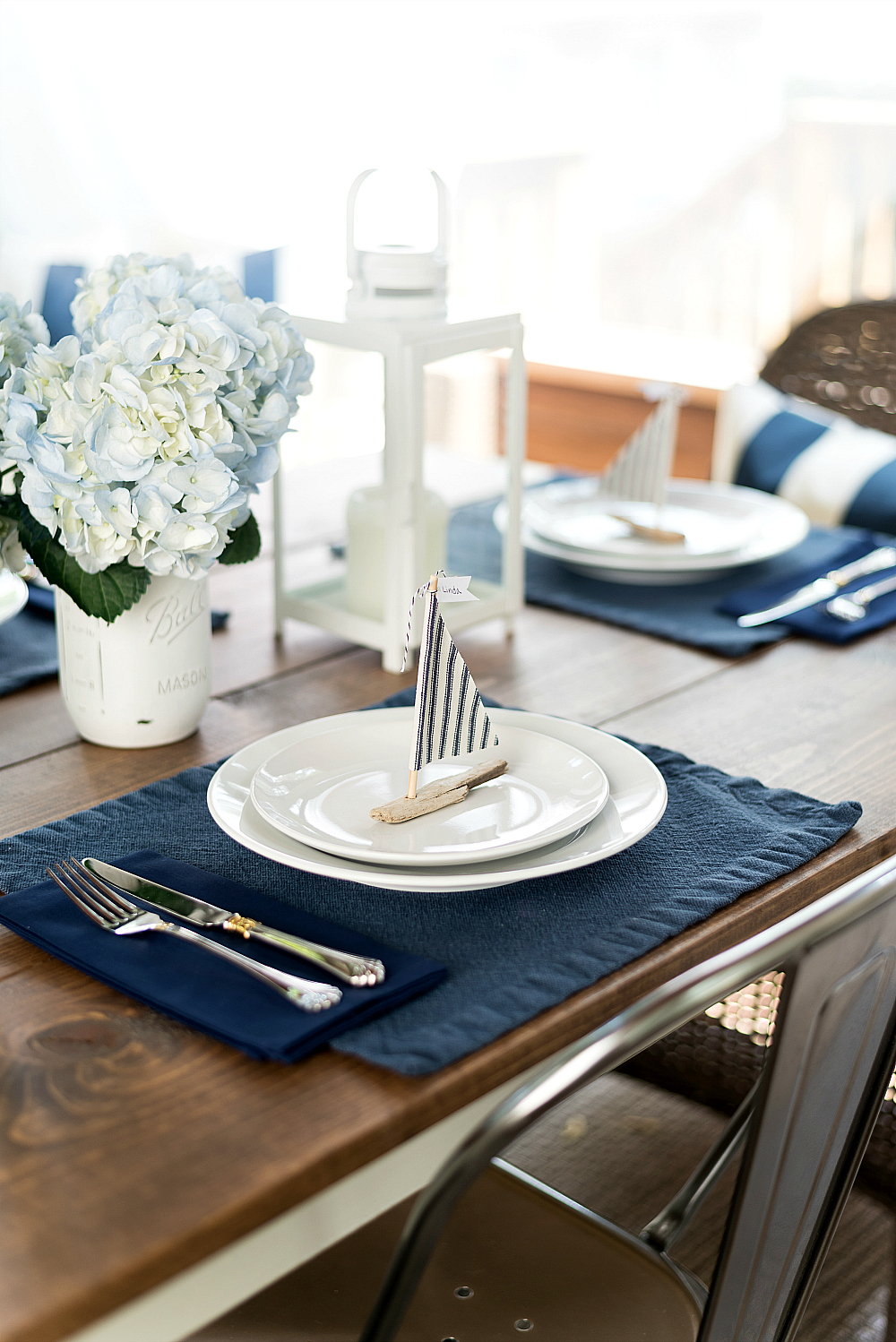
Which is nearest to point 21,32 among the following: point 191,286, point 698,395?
point 698,395

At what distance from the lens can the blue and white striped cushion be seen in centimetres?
193

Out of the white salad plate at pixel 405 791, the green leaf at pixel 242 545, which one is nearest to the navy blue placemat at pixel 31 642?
the green leaf at pixel 242 545

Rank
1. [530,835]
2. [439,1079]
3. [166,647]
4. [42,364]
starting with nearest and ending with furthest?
[439,1079]
[530,835]
[42,364]
[166,647]

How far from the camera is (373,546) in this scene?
4.28ft

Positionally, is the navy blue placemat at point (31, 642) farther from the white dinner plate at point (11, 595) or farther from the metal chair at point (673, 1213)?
the metal chair at point (673, 1213)

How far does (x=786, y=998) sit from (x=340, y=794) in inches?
14.2

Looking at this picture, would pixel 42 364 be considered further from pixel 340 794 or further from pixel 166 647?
pixel 340 794

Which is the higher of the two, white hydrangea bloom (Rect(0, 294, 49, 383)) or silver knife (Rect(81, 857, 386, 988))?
white hydrangea bloom (Rect(0, 294, 49, 383))

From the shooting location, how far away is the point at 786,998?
64 centimetres

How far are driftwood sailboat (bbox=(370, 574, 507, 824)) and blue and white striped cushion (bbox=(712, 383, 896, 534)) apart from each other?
1202 millimetres

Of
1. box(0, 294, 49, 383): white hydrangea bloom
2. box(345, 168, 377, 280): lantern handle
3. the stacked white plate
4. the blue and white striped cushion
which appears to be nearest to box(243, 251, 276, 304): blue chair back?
the blue and white striped cushion

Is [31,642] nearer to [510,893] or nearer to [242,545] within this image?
[242,545]

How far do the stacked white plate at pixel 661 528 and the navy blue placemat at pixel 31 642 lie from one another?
0.40 metres

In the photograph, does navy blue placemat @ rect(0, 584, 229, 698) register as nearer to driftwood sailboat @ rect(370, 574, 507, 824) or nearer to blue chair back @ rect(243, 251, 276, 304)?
driftwood sailboat @ rect(370, 574, 507, 824)
